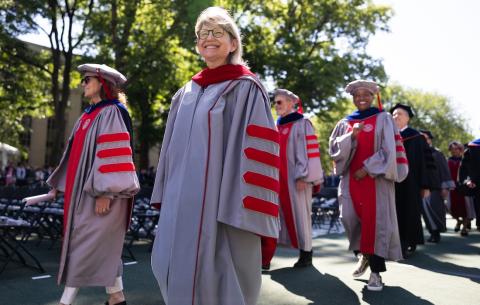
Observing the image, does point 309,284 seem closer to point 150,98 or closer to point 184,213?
point 184,213

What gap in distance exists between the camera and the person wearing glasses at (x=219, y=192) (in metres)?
2.35

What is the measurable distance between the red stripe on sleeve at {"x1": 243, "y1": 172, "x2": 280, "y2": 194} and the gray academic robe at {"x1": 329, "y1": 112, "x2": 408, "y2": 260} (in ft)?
8.98

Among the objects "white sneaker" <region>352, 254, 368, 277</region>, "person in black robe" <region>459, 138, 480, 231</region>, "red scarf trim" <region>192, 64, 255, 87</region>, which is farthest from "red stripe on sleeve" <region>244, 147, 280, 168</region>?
"person in black robe" <region>459, 138, 480, 231</region>

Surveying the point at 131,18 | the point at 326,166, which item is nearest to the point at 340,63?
the point at 131,18

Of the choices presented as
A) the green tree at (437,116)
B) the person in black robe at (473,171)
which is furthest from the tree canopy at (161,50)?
the green tree at (437,116)

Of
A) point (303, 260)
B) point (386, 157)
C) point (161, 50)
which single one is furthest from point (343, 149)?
point (161, 50)

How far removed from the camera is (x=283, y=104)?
630 centimetres

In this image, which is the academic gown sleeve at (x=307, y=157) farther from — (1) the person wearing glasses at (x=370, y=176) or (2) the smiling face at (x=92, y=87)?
(2) the smiling face at (x=92, y=87)

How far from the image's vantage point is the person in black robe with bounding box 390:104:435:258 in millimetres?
6691

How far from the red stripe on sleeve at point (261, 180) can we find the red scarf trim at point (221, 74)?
52 cm

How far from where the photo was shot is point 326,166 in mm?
52781

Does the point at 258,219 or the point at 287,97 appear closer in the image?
the point at 258,219

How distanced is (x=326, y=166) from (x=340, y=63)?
28665 mm

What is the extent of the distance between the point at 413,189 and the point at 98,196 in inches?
184
